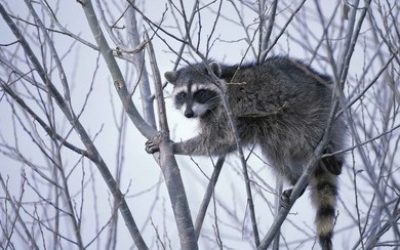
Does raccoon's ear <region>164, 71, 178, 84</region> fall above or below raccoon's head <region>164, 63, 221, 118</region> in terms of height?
above

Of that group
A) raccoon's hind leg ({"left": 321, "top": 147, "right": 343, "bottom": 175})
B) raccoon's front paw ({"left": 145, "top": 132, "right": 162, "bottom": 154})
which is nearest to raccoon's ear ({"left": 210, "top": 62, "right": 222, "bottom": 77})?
raccoon's front paw ({"left": 145, "top": 132, "right": 162, "bottom": 154})

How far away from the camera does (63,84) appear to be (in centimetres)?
417

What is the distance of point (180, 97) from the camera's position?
6.50 meters

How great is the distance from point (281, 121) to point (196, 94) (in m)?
0.90

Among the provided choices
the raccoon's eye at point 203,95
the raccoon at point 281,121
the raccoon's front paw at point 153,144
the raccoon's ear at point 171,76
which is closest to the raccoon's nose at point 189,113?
the raccoon at point 281,121

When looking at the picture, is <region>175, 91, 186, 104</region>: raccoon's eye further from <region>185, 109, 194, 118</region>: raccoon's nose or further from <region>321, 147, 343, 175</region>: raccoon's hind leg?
<region>321, 147, 343, 175</region>: raccoon's hind leg

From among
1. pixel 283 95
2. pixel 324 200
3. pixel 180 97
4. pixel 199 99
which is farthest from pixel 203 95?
pixel 324 200

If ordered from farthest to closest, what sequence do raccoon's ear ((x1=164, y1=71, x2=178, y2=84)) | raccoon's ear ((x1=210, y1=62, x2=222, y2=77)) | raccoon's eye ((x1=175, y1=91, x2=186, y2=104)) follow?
raccoon's ear ((x1=164, y1=71, x2=178, y2=84))
raccoon's eye ((x1=175, y1=91, x2=186, y2=104))
raccoon's ear ((x1=210, y1=62, x2=222, y2=77))

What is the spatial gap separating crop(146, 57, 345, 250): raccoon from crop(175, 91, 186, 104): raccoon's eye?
0.54ft

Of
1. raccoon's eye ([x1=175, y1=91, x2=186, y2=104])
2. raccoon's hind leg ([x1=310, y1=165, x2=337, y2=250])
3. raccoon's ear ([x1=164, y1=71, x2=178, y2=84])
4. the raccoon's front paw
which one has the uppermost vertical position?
raccoon's ear ([x1=164, y1=71, x2=178, y2=84])

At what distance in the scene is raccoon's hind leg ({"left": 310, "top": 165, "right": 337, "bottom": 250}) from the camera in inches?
216

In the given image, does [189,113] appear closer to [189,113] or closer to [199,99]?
[189,113]

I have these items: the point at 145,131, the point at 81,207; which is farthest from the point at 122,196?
the point at 145,131

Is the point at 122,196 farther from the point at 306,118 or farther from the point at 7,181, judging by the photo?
the point at 306,118
